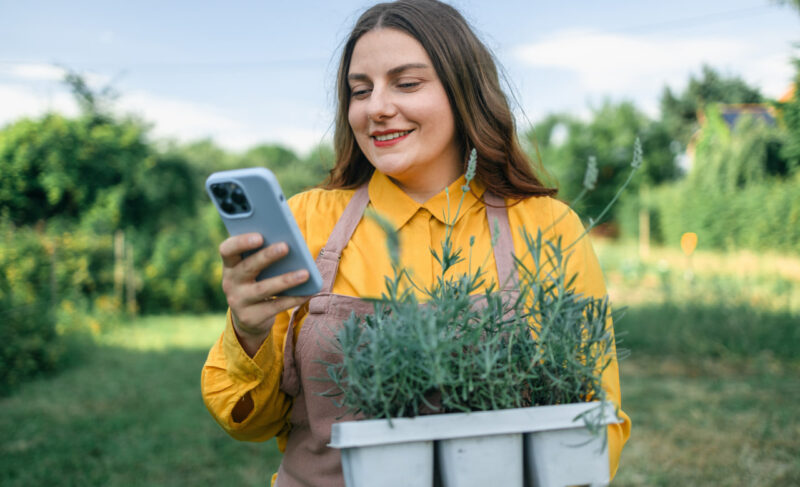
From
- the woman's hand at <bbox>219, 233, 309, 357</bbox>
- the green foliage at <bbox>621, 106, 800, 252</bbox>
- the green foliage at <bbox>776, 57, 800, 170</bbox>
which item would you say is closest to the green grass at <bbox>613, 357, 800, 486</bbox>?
the green foliage at <bbox>776, 57, 800, 170</bbox>

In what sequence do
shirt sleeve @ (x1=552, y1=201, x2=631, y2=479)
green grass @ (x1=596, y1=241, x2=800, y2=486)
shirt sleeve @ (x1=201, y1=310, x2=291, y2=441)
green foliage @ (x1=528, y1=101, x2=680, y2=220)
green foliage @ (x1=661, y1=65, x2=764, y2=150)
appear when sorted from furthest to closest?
green foliage @ (x1=661, y1=65, x2=764, y2=150) < green foliage @ (x1=528, y1=101, x2=680, y2=220) < green grass @ (x1=596, y1=241, x2=800, y2=486) < shirt sleeve @ (x1=201, y1=310, x2=291, y2=441) < shirt sleeve @ (x1=552, y1=201, x2=631, y2=479)

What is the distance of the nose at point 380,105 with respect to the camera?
4.77 feet

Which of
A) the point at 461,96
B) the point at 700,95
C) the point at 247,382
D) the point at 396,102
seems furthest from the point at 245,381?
the point at 700,95

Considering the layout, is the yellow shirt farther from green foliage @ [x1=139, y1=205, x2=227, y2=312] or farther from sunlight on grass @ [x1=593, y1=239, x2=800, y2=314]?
green foliage @ [x1=139, y1=205, x2=227, y2=312]

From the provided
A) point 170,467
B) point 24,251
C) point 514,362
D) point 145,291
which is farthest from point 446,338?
point 145,291

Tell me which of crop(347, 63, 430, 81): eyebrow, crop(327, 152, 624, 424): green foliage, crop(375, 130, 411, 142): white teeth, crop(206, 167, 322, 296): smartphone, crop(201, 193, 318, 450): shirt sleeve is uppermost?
crop(347, 63, 430, 81): eyebrow

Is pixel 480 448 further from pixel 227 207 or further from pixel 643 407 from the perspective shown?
pixel 643 407

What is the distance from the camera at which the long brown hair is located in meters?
1.55

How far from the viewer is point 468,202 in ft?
5.38

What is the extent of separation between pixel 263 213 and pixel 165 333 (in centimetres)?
872

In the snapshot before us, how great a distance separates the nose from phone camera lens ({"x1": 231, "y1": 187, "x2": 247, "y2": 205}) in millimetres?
536

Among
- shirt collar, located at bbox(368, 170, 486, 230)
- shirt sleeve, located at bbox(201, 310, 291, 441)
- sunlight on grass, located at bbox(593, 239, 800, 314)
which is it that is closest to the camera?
shirt sleeve, located at bbox(201, 310, 291, 441)

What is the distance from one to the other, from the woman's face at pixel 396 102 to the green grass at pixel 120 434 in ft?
10.9

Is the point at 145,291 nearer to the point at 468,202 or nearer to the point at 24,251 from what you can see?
the point at 24,251
